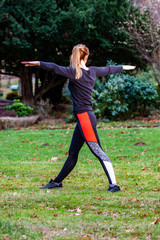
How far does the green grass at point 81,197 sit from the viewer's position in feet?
12.0

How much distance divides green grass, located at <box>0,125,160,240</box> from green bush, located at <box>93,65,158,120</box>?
17.7 ft

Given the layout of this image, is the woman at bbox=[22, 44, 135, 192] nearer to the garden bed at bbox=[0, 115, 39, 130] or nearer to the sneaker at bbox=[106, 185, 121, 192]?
the sneaker at bbox=[106, 185, 121, 192]

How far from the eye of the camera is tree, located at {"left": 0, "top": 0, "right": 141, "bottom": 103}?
1488cm

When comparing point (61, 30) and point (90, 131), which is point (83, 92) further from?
point (61, 30)

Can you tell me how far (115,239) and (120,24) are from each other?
47.5ft

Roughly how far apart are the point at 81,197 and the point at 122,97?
1042 cm

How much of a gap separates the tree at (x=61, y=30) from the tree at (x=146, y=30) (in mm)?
413

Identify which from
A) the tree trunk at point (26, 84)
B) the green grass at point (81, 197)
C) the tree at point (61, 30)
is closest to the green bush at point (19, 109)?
the tree at point (61, 30)

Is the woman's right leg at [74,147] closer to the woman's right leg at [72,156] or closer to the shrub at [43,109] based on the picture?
the woman's right leg at [72,156]

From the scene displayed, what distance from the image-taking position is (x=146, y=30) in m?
17.0

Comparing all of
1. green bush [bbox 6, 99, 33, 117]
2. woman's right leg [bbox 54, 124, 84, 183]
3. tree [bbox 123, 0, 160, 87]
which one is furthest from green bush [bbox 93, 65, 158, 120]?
woman's right leg [bbox 54, 124, 84, 183]

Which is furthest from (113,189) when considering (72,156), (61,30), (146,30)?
(146,30)

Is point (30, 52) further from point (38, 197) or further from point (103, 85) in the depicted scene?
point (38, 197)

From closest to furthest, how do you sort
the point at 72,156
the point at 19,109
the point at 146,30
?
the point at 72,156 → the point at 19,109 → the point at 146,30
